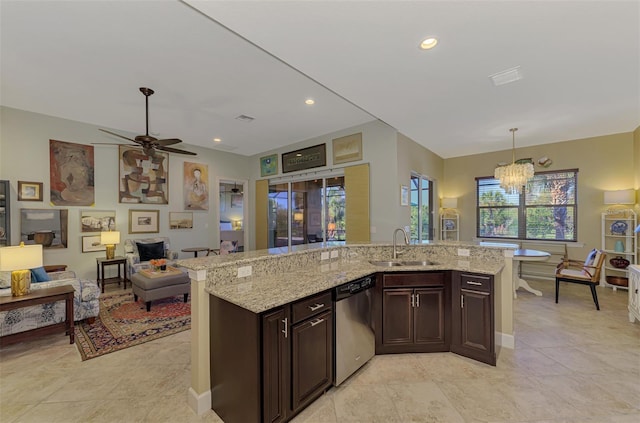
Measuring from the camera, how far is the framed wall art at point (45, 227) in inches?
184

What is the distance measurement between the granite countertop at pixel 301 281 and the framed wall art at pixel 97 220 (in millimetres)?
4958

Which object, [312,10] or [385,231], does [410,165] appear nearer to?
[385,231]

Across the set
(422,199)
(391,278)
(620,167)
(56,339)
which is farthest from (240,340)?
(620,167)

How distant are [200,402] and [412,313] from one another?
6.57 feet

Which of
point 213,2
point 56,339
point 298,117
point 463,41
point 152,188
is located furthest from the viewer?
point 152,188

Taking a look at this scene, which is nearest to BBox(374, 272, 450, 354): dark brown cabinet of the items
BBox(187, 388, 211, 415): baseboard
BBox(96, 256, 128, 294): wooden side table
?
BBox(187, 388, 211, 415): baseboard

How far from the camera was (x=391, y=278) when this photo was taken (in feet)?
8.95

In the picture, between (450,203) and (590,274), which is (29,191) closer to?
(450,203)

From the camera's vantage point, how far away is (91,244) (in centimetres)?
536

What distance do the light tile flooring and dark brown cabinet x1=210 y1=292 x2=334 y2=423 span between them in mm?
224

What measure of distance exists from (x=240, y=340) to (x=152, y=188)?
5.61 m

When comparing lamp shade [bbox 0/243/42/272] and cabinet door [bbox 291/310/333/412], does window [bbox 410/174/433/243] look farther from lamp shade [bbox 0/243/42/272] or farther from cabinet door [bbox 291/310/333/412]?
lamp shade [bbox 0/243/42/272]

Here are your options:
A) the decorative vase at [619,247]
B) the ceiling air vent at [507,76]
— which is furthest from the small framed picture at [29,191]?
the decorative vase at [619,247]

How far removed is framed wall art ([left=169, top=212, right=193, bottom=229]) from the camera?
645 centimetres
